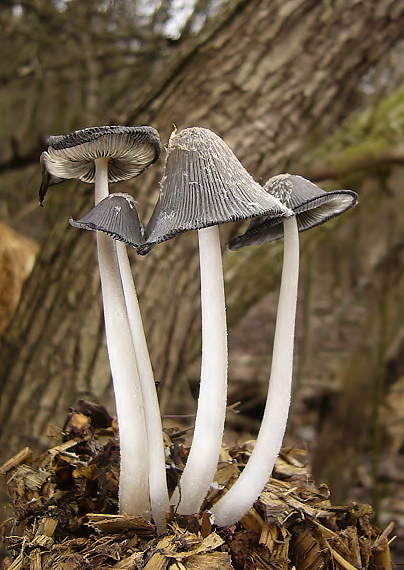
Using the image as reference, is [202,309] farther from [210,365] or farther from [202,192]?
[202,192]

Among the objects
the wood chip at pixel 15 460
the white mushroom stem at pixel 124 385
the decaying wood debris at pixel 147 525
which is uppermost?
the white mushroom stem at pixel 124 385

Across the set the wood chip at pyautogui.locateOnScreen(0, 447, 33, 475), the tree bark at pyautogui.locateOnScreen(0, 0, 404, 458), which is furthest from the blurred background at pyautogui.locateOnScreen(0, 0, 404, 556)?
the wood chip at pyautogui.locateOnScreen(0, 447, 33, 475)

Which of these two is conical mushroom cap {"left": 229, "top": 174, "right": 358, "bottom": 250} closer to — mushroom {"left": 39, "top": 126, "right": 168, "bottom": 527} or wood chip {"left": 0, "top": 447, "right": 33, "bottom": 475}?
mushroom {"left": 39, "top": 126, "right": 168, "bottom": 527}

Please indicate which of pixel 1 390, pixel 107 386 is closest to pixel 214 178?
pixel 107 386

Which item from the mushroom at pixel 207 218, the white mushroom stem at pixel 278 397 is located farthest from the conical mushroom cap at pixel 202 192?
the white mushroom stem at pixel 278 397

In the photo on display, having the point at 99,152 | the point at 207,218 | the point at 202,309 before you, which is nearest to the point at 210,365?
the point at 202,309

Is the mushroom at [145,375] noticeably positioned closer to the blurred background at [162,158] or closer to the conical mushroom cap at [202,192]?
the conical mushroom cap at [202,192]
